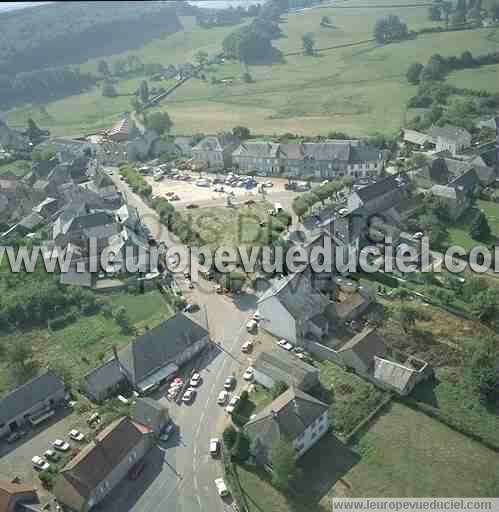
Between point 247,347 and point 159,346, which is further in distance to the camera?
point 247,347

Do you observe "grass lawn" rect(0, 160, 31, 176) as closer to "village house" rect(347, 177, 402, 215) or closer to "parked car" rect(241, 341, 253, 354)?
"village house" rect(347, 177, 402, 215)

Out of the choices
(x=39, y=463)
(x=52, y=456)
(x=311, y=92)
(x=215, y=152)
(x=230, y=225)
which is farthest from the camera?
(x=311, y=92)

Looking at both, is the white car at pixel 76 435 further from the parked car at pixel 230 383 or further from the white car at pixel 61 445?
the parked car at pixel 230 383

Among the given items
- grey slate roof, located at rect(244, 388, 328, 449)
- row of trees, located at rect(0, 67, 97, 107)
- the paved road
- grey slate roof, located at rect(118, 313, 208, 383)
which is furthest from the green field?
grey slate roof, located at rect(244, 388, 328, 449)

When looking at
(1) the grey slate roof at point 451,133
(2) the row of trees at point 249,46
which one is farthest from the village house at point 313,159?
(2) the row of trees at point 249,46

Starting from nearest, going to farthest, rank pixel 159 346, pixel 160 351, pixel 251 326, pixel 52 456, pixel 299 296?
pixel 52 456, pixel 160 351, pixel 159 346, pixel 299 296, pixel 251 326

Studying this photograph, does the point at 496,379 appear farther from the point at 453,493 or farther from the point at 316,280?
the point at 316,280

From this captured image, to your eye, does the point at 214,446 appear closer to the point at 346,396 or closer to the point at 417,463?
the point at 346,396

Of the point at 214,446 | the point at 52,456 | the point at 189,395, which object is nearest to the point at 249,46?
the point at 189,395
